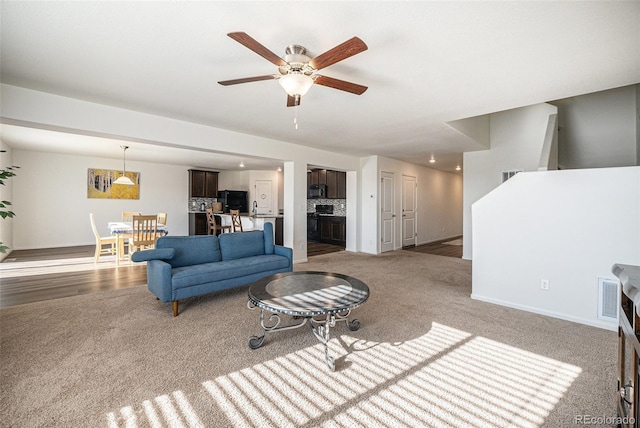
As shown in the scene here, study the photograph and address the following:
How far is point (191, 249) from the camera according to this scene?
12.0 ft

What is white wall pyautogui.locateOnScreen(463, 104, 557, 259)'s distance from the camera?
221 inches

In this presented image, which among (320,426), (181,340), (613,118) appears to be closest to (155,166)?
(181,340)

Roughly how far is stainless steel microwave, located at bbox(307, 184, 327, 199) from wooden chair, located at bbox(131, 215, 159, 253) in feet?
15.4

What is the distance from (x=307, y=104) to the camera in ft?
11.4

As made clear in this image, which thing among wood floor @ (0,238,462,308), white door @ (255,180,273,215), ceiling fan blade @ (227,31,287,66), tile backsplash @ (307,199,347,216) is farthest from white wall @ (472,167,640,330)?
white door @ (255,180,273,215)

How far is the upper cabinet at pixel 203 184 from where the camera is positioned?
9.36 m

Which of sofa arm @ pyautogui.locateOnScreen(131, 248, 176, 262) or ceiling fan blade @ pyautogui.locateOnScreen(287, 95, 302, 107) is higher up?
ceiling fan blade @ pyautogui.locateOnScreen(287, 95, 302, 107)

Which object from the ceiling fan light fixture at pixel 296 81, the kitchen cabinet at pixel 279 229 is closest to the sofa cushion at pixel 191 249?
the ceiling fan light fixture at pixel 296 81

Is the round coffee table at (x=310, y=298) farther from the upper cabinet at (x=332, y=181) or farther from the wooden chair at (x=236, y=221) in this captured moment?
the upper cabinet at (x=332, y=181)

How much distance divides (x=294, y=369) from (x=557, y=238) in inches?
125

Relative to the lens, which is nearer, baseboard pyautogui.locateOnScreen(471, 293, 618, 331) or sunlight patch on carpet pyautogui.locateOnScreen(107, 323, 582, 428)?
sunlight patch on carpet pyautogui.locateOnScreen(107, 323, 582, 428)

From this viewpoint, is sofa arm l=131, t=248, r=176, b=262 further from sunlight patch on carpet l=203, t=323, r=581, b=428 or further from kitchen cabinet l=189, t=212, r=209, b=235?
kitchen cabinet l=189, t=212, r=209, b=235

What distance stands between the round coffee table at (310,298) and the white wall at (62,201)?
740 cm

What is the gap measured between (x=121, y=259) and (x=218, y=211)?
347 centimetres
